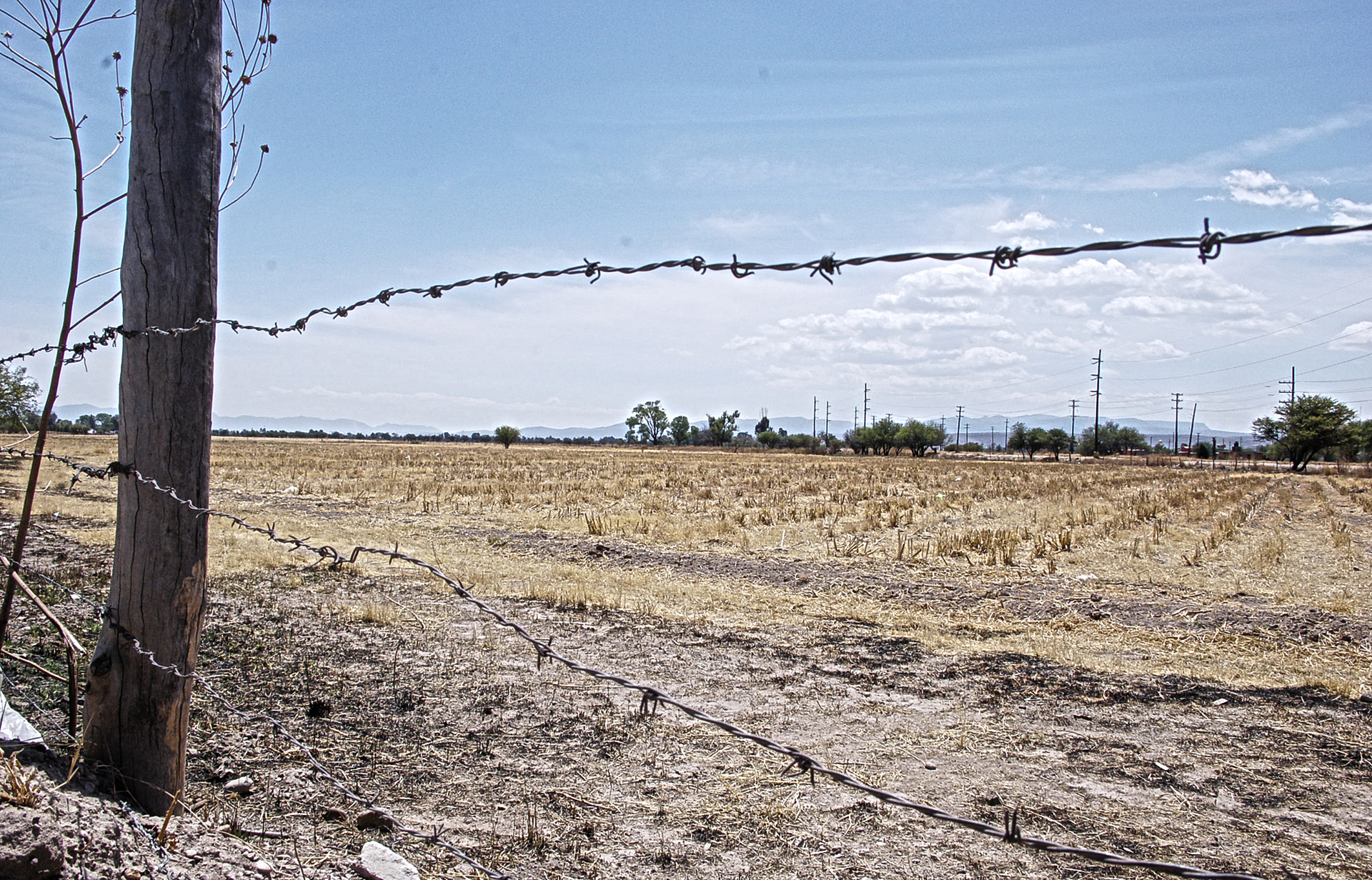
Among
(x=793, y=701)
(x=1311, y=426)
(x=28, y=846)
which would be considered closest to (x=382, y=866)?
(x=28, y=846)

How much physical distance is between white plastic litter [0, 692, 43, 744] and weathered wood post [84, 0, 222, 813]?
22 centimetres

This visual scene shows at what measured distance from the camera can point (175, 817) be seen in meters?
2.79

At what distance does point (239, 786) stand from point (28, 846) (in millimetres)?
1862

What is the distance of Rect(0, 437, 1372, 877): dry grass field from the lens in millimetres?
3799

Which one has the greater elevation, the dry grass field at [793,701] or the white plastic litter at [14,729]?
the white plastic litter at [14,729]

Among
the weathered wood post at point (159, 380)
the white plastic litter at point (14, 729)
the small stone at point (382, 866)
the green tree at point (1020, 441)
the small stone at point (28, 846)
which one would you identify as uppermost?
the green tree at point (1020, 441)

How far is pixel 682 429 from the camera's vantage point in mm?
184500

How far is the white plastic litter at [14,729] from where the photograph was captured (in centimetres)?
263

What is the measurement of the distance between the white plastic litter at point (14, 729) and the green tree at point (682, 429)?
590 feet

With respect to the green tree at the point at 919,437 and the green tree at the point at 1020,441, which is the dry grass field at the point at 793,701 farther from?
the green tree at the point at 1020,441

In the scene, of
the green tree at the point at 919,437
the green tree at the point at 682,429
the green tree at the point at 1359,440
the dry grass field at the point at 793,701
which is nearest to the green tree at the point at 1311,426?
the green tree at the point at 1359,440

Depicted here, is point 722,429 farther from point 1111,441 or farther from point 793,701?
point 793,701

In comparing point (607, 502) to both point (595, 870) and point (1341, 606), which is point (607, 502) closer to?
point (1341, 606)

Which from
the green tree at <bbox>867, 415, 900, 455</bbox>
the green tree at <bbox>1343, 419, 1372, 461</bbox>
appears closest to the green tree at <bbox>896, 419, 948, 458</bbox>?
the green tree at <bbox>867, 415, 900, 455</bbox>
